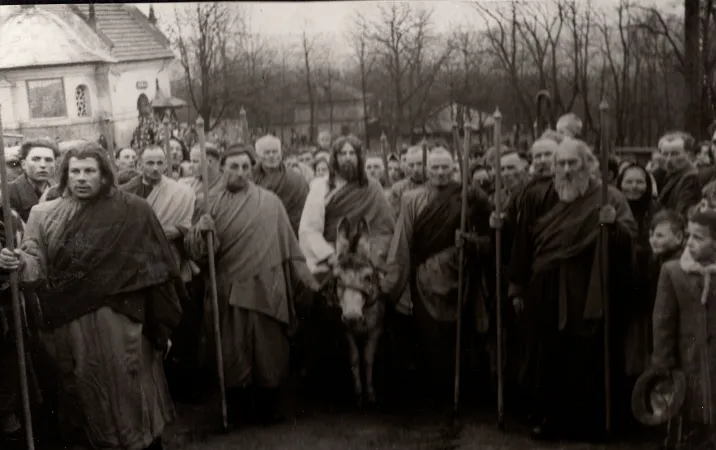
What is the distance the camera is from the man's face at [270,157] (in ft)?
16.0

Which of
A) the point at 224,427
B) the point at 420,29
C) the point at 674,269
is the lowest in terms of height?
the point at 224,427

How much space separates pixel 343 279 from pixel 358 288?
0.09m

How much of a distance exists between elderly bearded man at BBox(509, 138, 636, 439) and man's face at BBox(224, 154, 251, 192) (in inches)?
56.6

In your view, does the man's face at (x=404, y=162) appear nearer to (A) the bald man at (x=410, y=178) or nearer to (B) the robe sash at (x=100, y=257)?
(A) the bald man at (x=410, y=178)

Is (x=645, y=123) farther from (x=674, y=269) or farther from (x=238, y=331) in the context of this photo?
(x=238, y=331)

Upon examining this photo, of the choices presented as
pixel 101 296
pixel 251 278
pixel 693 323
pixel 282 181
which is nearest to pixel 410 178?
pixel 282 181

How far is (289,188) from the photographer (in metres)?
5.06

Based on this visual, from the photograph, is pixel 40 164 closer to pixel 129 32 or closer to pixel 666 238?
pixel 129 32

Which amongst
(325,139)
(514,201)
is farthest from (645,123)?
(325,139)

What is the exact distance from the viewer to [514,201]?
4.83m

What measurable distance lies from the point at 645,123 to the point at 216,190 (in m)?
2.22

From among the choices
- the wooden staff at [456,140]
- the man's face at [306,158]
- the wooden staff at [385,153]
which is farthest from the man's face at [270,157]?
the wooden staff at [456,140]

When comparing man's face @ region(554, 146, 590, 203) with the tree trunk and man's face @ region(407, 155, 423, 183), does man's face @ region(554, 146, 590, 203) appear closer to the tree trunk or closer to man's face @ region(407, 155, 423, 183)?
the tree trunk

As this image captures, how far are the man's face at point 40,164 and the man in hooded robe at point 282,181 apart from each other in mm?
1034
